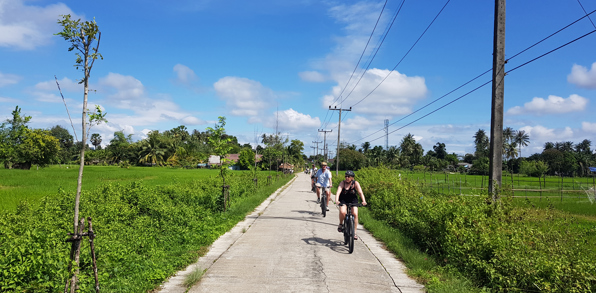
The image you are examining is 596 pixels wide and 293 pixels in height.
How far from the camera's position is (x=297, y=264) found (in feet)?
20.7

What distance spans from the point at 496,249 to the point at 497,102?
4175 millimetres

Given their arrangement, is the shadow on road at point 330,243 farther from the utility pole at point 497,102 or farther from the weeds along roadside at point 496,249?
the utility pole at point 497,102

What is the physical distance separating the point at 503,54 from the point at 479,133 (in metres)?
143

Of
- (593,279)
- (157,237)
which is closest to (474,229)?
(593,279)

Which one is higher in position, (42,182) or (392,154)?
(392,154)

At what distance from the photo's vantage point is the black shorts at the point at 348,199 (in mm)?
8141

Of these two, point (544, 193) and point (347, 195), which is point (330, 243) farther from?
point (544, 193)

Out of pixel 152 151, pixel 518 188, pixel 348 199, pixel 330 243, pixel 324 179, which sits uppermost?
pixel 152 151

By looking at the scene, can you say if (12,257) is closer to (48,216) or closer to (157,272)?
(157,272)

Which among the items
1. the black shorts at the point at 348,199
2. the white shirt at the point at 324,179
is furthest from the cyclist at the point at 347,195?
the white shirt at the point at 324,179

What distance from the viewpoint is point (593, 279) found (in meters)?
4.40

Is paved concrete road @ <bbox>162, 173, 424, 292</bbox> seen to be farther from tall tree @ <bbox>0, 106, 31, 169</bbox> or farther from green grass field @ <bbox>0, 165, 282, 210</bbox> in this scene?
tall tree @ <bbox>0, 106, 31, 169</bbox>

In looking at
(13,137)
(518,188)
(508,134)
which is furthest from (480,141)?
(13,137)

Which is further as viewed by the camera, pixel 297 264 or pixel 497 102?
pixel 497 102
